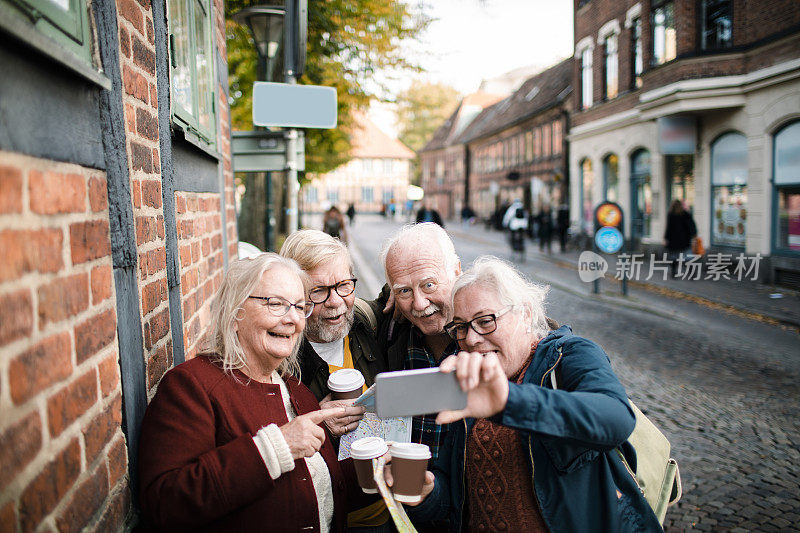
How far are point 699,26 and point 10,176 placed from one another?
16675mm

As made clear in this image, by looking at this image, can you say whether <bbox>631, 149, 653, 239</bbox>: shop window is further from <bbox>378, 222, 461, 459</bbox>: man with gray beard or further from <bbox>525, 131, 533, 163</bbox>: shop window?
<bbox>378, 222, 461, 459</bbox>: man with gray beard

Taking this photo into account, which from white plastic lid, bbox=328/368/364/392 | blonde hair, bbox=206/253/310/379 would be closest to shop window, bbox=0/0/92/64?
blonde hair, bbox=206/253/310/379

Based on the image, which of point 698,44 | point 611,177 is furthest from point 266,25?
point 611,177

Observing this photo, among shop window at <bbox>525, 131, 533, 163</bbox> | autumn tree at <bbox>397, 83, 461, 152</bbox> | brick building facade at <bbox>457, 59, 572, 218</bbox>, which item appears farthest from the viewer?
autumn tree at <bbox>397, 83, 461, 152</bbox>

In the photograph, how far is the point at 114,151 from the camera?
5.22 feet

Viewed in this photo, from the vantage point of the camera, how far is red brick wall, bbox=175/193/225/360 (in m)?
2.54

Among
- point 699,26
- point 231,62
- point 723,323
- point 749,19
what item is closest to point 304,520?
point 723,323

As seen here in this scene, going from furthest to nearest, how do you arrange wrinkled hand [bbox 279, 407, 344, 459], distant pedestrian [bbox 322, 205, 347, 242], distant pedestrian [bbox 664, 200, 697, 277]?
distant pedestrian [bbox 322, 205, 347, 242] → distant pedestrian [bbox 664, 200, 697, 277] → wrinkled hand [bbox 279, 407, 344, 459]

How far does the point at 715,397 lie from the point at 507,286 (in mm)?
4793

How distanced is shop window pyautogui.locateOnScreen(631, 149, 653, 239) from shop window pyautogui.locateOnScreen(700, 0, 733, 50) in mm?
4198

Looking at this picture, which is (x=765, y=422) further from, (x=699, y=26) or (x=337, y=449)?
(x=699, y=26)

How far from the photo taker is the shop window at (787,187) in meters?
12.4

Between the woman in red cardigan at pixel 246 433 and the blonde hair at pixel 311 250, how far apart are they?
0.36 m

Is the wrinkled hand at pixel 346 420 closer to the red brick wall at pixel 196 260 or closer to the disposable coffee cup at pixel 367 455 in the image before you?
the disposable coffee cup at pixel 367 455
